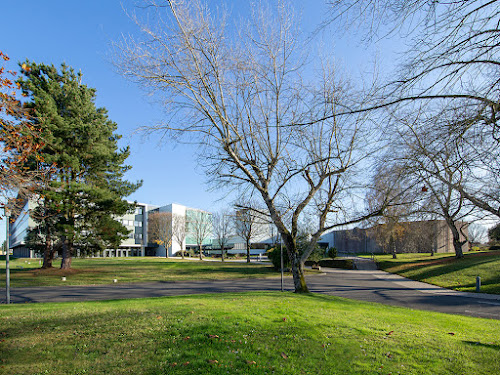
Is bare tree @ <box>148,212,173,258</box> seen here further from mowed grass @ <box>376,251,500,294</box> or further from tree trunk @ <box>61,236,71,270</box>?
mowed grass @ <box>376,251,500,294</box>

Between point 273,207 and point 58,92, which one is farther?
point 58,92

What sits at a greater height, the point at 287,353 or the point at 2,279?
the point at 287,353

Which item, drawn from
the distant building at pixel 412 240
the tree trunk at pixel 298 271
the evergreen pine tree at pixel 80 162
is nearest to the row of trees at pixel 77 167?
the evergreen pine tree at pixel 80 162

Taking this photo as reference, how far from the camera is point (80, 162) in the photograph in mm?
24906

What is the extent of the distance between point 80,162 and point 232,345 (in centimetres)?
2409

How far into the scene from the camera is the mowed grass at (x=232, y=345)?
179 inches

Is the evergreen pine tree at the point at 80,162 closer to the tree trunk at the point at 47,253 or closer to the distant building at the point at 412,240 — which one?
the tree trunk at the point at 47,253

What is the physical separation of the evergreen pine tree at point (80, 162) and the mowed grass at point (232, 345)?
17.8m

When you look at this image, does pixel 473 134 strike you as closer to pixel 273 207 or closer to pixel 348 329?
pixel 348 329

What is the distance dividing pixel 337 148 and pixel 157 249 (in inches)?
3091

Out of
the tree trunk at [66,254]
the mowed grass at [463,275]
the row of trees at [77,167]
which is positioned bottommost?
the mowed grass at [463,275]

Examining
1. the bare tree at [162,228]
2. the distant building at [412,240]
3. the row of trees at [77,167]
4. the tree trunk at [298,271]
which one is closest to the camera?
the tree trunk at [298,271]

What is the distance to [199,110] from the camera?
35.4ft

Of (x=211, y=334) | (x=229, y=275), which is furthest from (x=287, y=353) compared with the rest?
(x=229, y=275)
